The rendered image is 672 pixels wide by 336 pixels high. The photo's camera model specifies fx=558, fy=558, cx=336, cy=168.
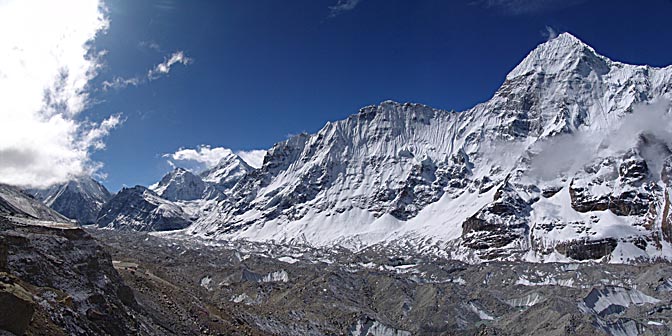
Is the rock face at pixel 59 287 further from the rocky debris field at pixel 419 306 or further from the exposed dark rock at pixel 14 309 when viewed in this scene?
the rocky debris field at pixel 419 306

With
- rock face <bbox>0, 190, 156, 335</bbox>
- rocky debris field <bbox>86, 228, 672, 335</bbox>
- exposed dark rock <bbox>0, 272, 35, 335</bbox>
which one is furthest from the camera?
rocky debris field <bbox>86, 228, 672, 335</bbox>

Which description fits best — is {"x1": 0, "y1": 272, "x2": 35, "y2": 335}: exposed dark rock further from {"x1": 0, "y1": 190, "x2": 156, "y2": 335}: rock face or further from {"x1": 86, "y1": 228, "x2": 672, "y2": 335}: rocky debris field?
{"x1": 86, "y1": 228, "x2": 672, "y2": 335}: rocky debris field

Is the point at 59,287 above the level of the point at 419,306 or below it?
below

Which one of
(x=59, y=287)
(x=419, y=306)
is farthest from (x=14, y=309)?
(x=419, y=306)

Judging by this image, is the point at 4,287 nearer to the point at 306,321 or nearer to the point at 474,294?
the point at 306,321

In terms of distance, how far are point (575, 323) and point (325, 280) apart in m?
78.3

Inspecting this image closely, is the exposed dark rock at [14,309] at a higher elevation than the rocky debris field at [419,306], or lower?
lower

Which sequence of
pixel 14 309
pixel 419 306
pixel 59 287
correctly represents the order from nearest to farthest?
pixel 14 309, pixel 59 287, pixel 419 306

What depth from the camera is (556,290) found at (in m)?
186

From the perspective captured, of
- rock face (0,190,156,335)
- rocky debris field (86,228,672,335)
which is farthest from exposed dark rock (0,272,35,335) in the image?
rocky debris field (86,228,672,335)

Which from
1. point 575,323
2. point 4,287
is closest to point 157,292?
point 4,287

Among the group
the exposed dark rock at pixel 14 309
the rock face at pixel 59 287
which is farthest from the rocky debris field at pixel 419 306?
the exposed dark rock at pixel 14 309

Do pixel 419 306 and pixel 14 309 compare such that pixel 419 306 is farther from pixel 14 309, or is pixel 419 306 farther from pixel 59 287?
pixel 14 309

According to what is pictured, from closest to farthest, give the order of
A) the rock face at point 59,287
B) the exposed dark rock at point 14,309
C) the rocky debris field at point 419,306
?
the exposed dark rock at point 14,309 < the rock face at point 59,287 < the rocky debris field at point 419,306
